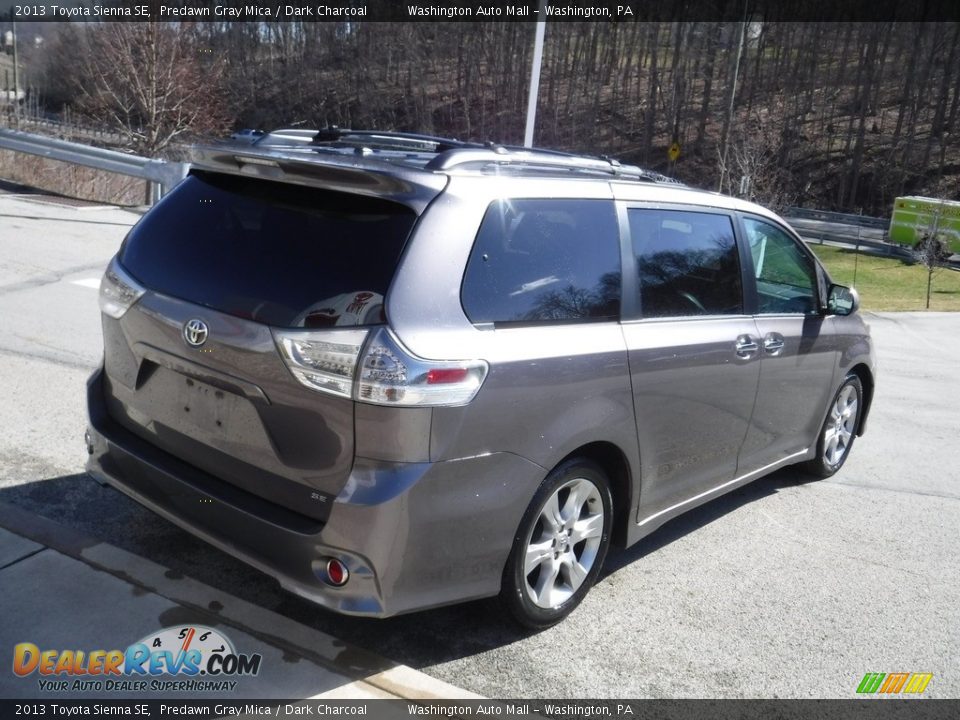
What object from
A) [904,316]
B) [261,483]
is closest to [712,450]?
[261,483]

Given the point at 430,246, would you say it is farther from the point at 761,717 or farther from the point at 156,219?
the point at 761,717

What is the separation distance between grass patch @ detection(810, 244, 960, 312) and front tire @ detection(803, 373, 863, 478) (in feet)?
53.1

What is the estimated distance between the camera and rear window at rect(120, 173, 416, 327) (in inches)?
116

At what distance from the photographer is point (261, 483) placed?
312 cm

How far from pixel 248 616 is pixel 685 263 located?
2545mm

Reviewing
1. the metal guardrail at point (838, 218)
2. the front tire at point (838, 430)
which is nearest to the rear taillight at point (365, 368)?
the front tire at point (838, 430)

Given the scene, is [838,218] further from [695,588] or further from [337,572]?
[337,572]

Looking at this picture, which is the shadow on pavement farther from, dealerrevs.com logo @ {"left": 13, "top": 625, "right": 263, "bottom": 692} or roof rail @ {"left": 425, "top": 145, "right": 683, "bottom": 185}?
roof rail @ {"left": 425, "top": 145, "right": 683, "bottom": 185}

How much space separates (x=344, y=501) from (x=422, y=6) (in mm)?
67922

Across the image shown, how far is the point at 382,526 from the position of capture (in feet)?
9.40

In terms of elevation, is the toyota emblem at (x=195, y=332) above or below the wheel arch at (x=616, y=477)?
above

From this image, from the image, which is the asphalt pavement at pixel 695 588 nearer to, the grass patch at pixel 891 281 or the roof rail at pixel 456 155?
the roof rail at pixel 456 155

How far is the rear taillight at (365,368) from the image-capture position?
2842 mm

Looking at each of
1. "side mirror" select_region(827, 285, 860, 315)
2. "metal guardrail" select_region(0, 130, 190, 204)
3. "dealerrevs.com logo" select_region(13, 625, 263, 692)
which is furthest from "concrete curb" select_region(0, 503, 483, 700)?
"metal guardrail" select_region(0, 130, 190, 204)
